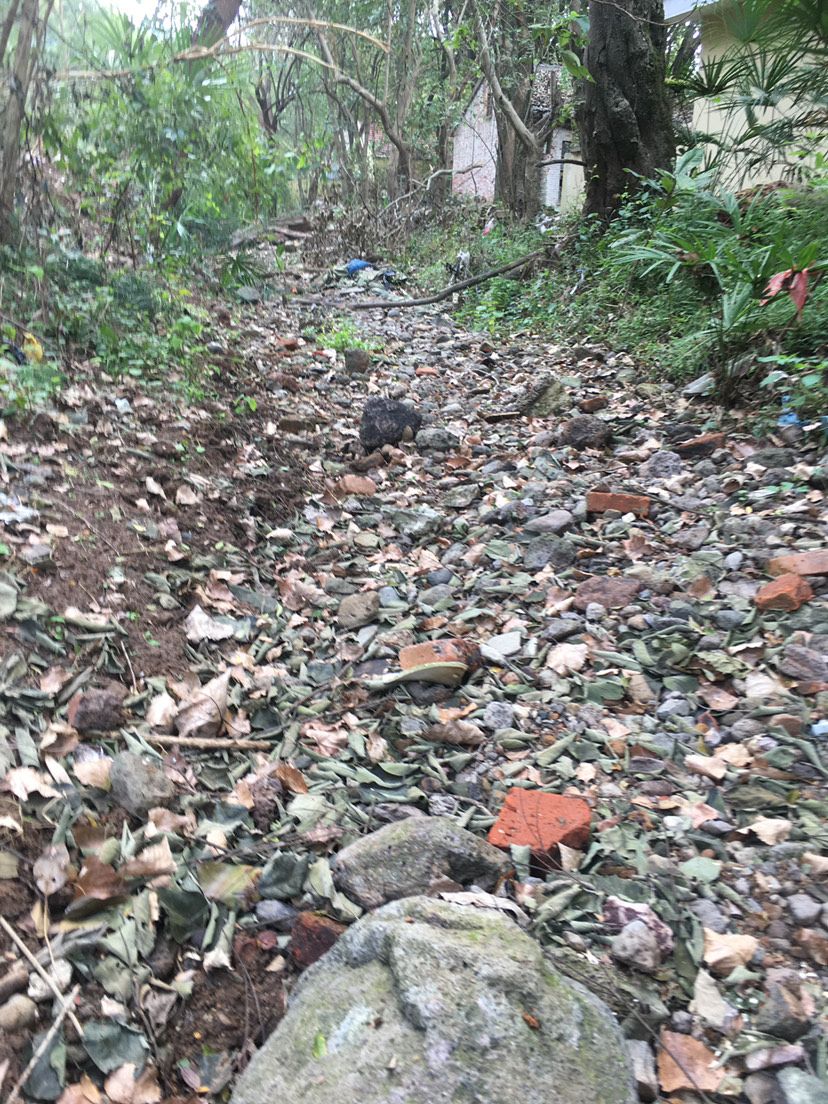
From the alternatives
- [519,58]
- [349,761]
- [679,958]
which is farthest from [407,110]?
[679,958]

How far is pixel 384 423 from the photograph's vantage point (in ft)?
14.4

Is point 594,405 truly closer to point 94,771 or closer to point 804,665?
point 804,665

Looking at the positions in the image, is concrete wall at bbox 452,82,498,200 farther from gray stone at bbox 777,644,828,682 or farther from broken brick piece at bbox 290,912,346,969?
broken brick piece at bbox 290,912,346,969

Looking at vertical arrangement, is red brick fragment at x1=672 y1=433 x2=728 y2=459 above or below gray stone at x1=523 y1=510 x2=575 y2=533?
above

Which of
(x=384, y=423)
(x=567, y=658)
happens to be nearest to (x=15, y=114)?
(x=384, y=423)

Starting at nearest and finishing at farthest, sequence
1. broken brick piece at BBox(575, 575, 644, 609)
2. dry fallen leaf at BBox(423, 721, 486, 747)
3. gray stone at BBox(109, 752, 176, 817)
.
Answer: gray stone at BBox(109, 752, 176, 817) → dry fallen leaf at BBox(423, 721, 486, 747) → broken brick piece at BBox(575, 575, 644, 609)

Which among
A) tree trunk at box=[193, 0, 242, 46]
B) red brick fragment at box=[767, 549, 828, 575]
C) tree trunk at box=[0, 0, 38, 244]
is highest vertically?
tree trunk at box=[193, 0, 242, 46]

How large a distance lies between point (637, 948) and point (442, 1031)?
0.52 m

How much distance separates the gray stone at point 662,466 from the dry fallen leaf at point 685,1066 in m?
2.49

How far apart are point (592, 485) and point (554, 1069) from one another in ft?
8.79

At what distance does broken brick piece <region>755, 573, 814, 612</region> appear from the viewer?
249cm

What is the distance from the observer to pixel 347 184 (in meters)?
9.61

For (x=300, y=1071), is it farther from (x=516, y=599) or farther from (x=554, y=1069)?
(x=516, y=599)

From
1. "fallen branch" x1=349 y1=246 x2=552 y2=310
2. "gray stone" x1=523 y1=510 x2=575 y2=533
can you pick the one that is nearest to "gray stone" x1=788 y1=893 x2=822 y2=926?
"gray stone" x1=523 y1=510 x2=575 y2=533
